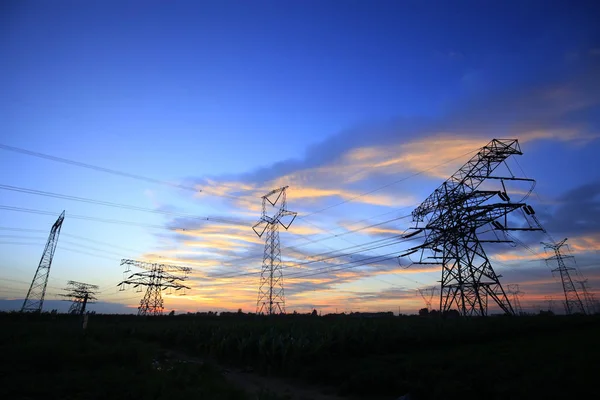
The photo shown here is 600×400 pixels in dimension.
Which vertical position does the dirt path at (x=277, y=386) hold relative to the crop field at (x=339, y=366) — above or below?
below

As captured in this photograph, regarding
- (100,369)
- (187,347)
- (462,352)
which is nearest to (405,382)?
(462,352)

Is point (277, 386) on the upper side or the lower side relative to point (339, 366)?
lower

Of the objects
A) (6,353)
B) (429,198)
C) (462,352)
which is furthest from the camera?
(429,198)

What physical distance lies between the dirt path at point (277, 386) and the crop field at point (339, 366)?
10 centimetres

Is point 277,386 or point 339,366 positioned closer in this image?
point 277,386

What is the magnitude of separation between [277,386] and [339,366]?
2586 mm

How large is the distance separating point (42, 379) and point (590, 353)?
17.7m

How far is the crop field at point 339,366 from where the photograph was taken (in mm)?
9021

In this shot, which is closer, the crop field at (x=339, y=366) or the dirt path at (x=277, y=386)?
the crop field at (x=339, y=366)

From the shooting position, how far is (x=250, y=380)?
12914 millimetres

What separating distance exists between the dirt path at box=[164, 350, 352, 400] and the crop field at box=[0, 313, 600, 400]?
96 millimetres

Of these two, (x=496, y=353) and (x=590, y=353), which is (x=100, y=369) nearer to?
(x=496, y=353)

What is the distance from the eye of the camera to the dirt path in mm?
10570

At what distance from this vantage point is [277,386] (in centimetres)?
1197
